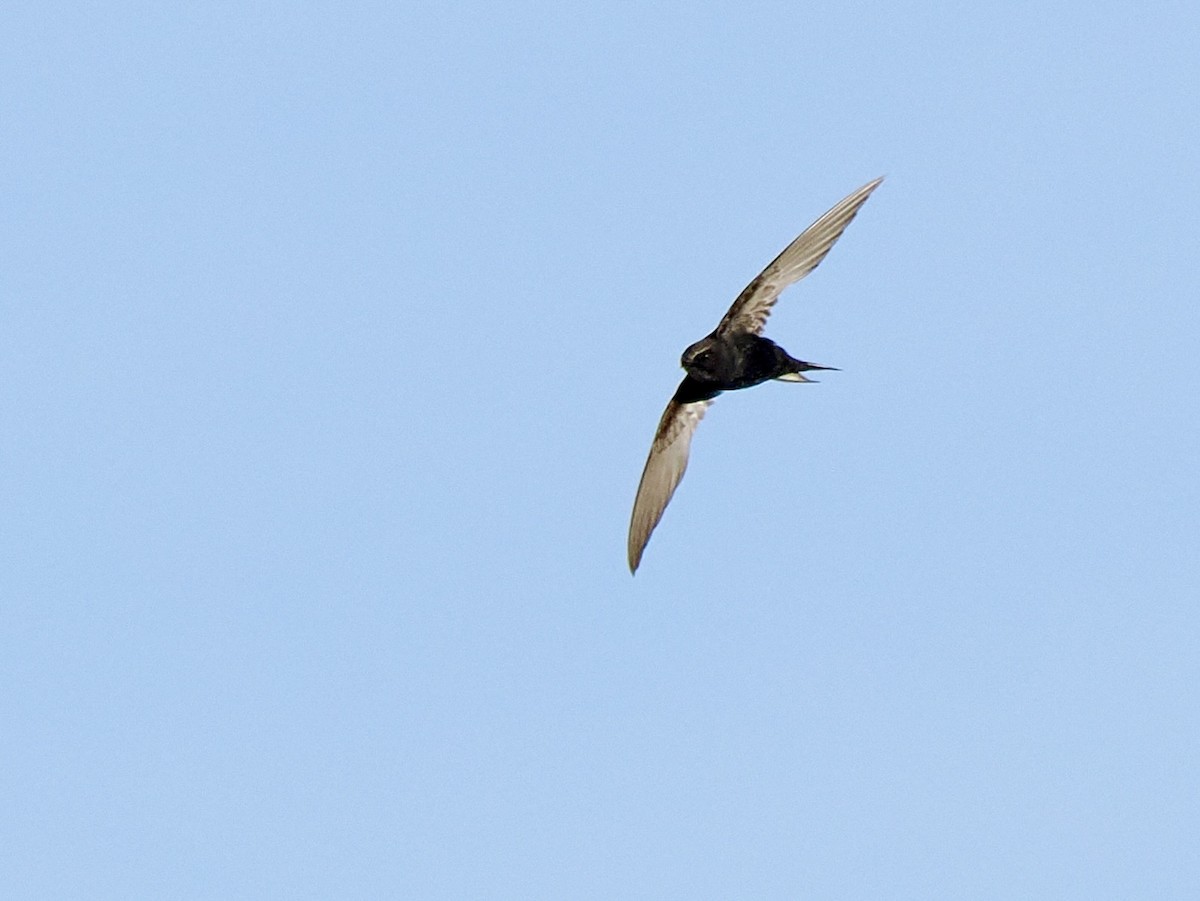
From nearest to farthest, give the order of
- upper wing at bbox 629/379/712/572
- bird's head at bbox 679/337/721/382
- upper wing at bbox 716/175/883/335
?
upper wing at bbox 716/175/883/335
bird's head at bbox 679/337/721/382
upper wing at bbox 629/379/712/572

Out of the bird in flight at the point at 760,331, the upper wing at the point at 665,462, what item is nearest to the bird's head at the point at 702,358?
the bird in flight at the point at 760,331

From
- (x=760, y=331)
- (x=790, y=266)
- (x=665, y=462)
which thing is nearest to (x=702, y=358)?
(x=760, y=331)

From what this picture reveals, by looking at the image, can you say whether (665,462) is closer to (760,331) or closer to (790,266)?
(760,331)

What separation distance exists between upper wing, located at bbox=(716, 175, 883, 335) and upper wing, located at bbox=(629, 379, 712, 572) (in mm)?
2169

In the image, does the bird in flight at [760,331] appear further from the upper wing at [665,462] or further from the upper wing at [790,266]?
the upper wing at [665,462]

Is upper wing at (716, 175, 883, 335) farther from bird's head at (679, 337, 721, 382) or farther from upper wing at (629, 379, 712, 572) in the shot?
upper wing at (629, 379, 712, 572)

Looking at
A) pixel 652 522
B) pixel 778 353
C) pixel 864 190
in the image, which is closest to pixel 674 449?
pixel 652 522

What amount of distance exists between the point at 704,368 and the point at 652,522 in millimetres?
2646

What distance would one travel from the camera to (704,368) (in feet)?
79.2

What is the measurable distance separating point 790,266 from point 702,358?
5.01 feet

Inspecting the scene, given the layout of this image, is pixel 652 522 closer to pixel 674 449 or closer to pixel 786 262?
pixel 674 449

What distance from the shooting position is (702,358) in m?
24.0

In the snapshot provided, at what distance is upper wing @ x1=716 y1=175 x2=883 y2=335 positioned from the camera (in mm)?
23500

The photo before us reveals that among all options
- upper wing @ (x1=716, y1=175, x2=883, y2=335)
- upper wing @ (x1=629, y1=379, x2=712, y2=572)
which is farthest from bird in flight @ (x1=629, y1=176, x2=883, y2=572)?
upper wing @ (x1=629, y1=379, x2=712, y2=572)
